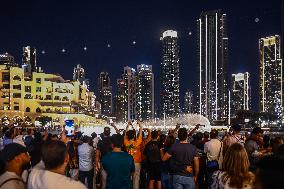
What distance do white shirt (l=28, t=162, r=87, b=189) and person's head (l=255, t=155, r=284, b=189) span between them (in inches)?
78.1

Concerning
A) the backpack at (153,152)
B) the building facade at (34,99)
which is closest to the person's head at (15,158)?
the backpack at (153,152)

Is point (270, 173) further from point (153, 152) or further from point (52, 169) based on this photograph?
point (153, 152)

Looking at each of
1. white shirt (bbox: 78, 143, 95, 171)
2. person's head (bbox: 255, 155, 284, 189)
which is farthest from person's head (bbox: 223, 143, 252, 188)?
white shirt (bbox: 78, 143, 95, 171)

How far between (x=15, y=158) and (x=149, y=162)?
7375 mm

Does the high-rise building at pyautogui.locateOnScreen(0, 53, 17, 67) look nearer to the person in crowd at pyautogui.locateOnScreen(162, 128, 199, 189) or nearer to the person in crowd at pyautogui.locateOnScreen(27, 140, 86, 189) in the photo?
the person in crowd at pyautogui.locateOnScreen(162, 128, 199, 189)

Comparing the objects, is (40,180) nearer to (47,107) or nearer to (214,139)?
(214,139)

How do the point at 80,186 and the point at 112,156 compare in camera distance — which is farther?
the point at 112,156

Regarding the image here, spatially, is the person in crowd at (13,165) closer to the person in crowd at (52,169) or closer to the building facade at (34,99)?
the person in crowd at (52,169)

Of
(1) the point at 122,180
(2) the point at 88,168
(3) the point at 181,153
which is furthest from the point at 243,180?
(2) the point at 88,168

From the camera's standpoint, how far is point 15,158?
487cm

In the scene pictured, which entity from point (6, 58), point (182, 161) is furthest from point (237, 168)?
point (6, 58)

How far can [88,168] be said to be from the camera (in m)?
12.1

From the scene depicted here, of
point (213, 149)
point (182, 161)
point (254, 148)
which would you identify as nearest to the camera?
point (182, 161)

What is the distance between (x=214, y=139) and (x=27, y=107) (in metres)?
113
